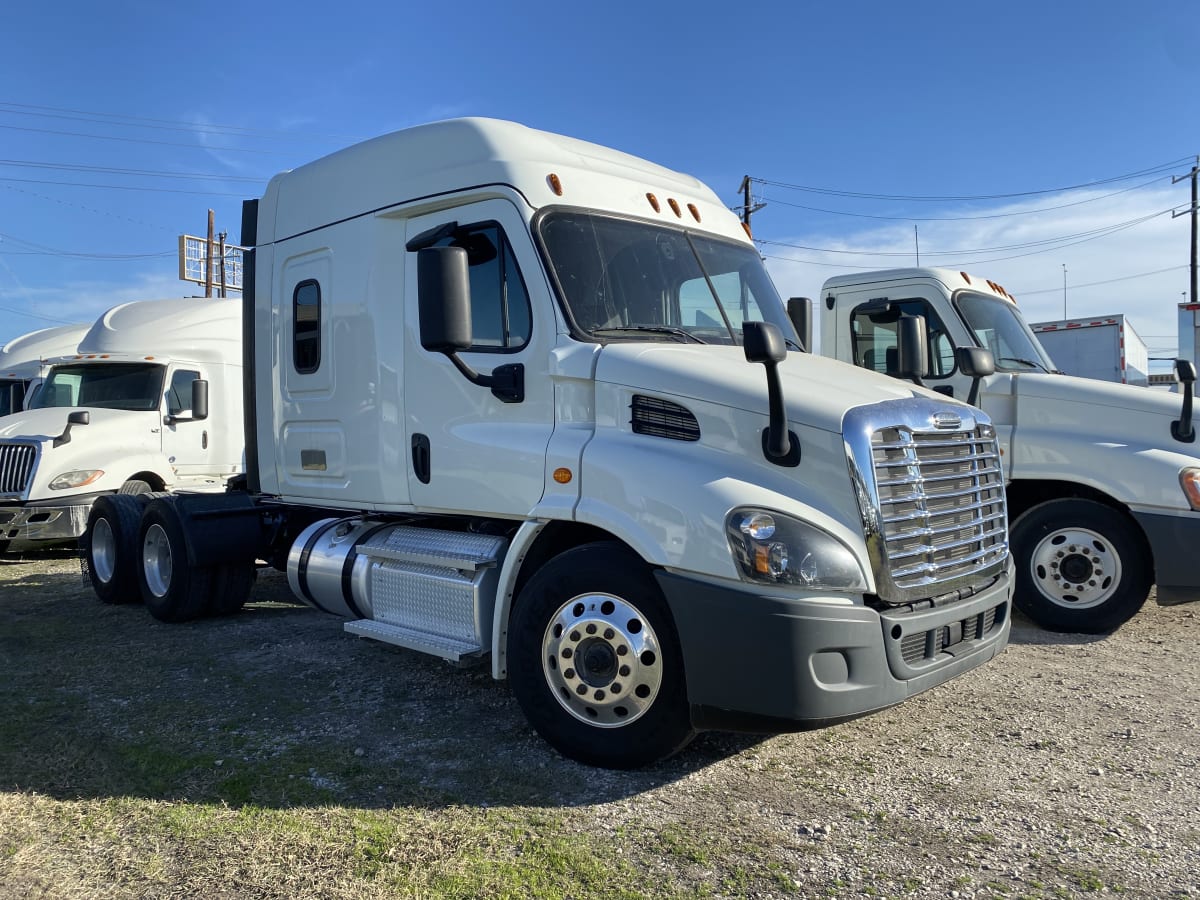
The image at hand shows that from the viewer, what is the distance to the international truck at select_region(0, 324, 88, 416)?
1623 centimetres

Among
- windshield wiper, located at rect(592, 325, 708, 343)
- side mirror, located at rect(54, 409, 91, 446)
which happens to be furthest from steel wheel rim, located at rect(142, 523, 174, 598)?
windshield wiper, located at rect(592, 325, 708, 343)

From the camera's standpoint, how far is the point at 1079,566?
6.60 meters

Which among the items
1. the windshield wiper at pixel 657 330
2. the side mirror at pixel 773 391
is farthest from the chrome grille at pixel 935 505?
the windshield wiper at pixel 657 330

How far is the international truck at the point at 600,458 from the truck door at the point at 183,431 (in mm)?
5788

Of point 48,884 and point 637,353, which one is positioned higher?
point 637,353

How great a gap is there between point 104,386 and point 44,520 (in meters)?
1.96

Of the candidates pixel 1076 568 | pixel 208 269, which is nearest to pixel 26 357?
pixel 1076 568

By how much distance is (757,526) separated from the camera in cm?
361

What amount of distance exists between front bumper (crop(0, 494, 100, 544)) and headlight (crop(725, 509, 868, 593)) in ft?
29.4

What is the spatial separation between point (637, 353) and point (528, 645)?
1455mm

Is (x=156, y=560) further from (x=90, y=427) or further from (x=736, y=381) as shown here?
(x=736, y=381)

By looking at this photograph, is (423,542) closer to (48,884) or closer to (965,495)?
(48,884)

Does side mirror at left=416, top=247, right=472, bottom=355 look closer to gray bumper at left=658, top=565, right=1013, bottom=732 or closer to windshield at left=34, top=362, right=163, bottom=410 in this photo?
gray bumper at left=658, top=565, right=1013, bottom=732

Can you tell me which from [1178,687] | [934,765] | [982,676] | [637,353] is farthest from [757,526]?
[1178,687]
